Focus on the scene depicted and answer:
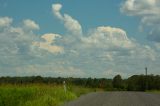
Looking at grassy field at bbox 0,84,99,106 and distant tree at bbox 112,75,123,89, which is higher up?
distant tree at bbox 112,75,123,89

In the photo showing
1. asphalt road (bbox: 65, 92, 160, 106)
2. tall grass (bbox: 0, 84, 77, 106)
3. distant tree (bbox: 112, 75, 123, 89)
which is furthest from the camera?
distant tree (bbox: 112, 75, 123, 89)

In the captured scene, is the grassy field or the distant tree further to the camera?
the distant tree

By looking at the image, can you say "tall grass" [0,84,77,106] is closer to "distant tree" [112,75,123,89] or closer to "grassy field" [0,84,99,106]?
"grassy field" [0,84,99,106]

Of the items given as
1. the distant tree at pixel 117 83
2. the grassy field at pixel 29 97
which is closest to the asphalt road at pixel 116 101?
the grassy field at pixel 29 97

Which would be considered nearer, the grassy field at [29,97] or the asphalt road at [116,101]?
the grassy field at [29,97]

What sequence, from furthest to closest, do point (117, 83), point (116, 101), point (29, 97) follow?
point (117, 83) < point (29, 97) < point (116, 101)

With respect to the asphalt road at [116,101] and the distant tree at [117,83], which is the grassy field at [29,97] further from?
the distant tree at [117,83]

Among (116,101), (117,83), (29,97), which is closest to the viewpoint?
(116,101)

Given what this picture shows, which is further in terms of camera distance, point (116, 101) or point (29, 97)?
point (29, 97)

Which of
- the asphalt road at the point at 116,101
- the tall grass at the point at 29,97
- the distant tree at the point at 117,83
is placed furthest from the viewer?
the distant tree at the point at 117,83

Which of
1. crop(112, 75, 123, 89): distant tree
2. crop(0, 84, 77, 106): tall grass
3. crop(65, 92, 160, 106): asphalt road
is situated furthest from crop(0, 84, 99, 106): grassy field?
crop(112, 75, 123, 89): distant tree

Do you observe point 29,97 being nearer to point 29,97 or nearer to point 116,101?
point 29,97

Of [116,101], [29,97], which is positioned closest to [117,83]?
[116,101]

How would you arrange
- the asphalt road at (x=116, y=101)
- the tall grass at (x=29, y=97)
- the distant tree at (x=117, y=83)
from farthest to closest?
the distant tree at (x=117, y=83) → the asphalt road at (x=116, y=101) → the tall grass at (x=29, y=97)
